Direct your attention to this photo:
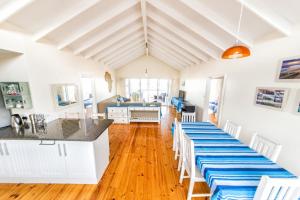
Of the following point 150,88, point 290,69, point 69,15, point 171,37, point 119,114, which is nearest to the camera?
point 290,69

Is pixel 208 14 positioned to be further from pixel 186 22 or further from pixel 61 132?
pixel 61 132

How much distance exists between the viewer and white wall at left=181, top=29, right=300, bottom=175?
177 centimetres

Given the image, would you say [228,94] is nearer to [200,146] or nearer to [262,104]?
[262,104]

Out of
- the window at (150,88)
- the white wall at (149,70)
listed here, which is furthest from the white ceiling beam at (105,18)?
the window at (150,88)

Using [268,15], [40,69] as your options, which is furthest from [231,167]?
[40,69]

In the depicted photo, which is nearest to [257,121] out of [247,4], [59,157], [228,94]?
[228,94]

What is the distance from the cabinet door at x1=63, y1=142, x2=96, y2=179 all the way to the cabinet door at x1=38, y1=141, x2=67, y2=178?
8cm

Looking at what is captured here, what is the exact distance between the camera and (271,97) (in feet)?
6.69

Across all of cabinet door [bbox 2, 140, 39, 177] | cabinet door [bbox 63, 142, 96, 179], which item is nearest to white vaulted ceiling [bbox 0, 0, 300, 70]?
cabinet door [bbox 2, 140, 39, 177]

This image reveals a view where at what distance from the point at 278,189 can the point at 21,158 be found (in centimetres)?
306

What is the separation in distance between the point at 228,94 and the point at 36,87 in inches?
169

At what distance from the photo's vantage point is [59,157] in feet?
6.03

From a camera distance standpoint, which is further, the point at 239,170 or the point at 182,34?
the point at 182,34

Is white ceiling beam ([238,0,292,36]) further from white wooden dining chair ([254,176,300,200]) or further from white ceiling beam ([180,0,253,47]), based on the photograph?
white wooden dining chair ([254,176,300,200])
